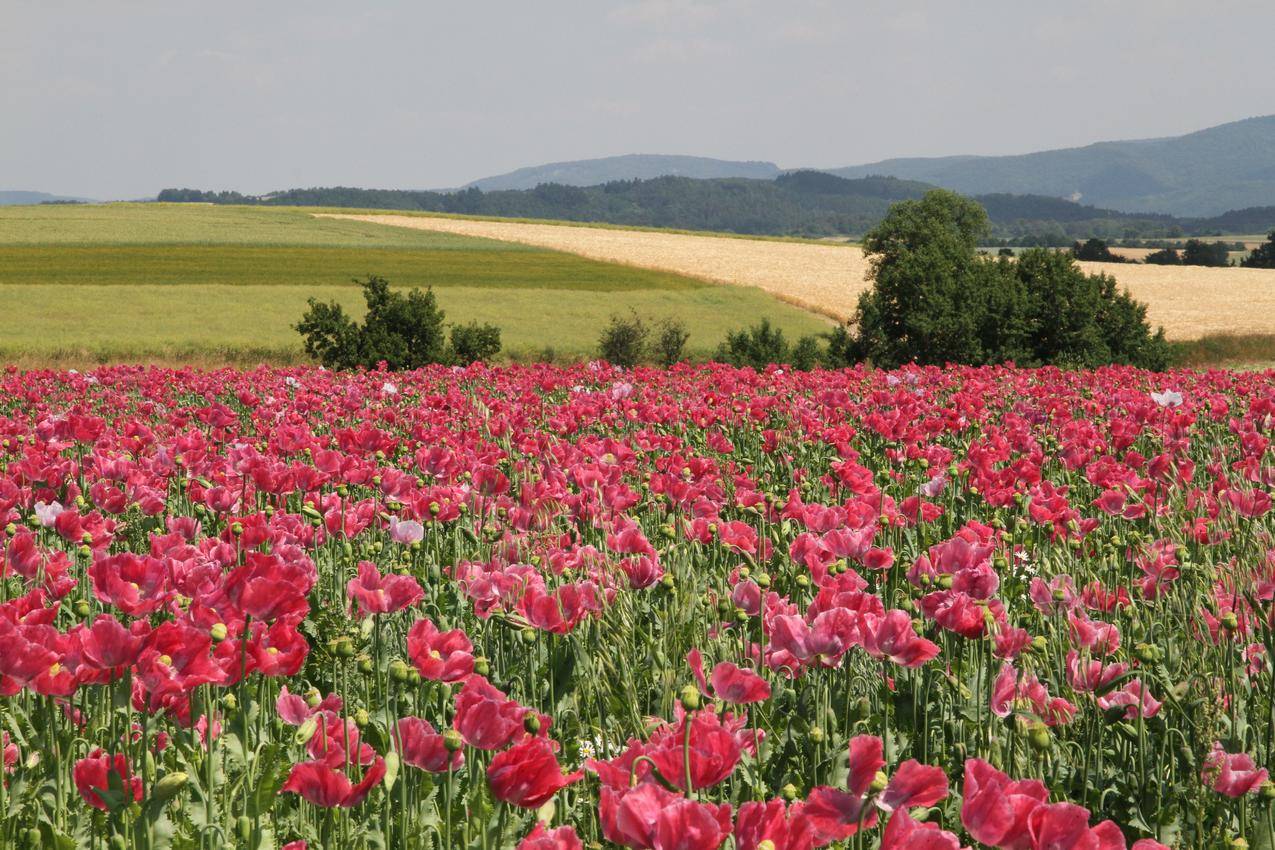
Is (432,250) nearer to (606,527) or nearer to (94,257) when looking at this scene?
(94,257)

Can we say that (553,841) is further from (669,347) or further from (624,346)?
(669,347)

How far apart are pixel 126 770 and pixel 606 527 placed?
89.3 inches

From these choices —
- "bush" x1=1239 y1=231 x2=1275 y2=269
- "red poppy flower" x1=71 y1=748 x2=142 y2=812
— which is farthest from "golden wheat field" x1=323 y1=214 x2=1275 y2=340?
"red poppy flower" x1=71 y1=748 x2=142 y2=812

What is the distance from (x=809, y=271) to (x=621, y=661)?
244 feet

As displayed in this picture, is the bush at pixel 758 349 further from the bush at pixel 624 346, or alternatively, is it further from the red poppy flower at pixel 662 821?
the red poppy flower at pixel 662 821

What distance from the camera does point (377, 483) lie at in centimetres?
618

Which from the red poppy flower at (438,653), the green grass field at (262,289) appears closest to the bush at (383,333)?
the green grass field at (262,289)

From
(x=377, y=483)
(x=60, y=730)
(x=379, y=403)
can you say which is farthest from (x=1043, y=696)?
(x=379, y=403)

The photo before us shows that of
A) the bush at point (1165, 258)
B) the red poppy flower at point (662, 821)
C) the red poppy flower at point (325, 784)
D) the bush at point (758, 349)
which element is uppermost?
the bush at point (1165, 258)

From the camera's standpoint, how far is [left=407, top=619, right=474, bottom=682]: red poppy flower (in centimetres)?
255

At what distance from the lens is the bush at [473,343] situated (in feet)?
98.2

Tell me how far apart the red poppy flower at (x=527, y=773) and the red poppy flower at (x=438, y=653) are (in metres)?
0.55

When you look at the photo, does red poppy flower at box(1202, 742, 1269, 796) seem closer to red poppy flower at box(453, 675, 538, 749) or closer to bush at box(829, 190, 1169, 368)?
red poppy flower at box(453, 675, 538, 749)

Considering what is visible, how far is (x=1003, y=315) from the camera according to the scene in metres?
33.5
